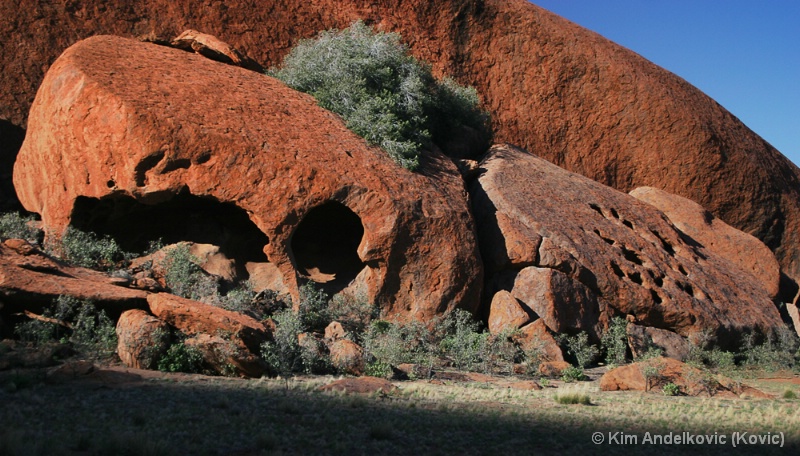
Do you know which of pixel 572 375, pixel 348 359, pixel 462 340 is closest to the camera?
pixel 348 359

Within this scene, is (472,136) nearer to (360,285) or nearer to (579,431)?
(360,285)

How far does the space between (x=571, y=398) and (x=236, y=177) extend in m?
5.64

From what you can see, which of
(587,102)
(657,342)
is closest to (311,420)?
(657,342)

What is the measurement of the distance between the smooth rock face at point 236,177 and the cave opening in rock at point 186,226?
0.08 feet

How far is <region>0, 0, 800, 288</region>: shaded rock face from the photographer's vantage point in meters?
19.7

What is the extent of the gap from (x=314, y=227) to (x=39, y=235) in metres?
4.36

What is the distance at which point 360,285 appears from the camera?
12414 millimetres

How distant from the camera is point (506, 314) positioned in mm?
12625

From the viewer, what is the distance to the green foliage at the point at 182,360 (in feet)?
26.3

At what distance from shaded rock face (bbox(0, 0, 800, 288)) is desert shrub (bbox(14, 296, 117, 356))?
10049 millimetres

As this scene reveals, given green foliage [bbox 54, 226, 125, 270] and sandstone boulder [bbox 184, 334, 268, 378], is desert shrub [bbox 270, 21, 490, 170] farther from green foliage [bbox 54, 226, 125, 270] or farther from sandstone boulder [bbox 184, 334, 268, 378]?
sandstone boulder [bbox 184, 334, 268, 378]

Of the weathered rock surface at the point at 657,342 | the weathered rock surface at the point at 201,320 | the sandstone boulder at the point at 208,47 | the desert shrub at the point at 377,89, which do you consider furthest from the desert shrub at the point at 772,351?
the sandstone boulder at the point at 208,47

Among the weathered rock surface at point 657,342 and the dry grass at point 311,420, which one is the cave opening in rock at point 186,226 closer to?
the dry grass at point 311,420

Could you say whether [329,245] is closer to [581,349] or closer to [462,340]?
[462,340]
